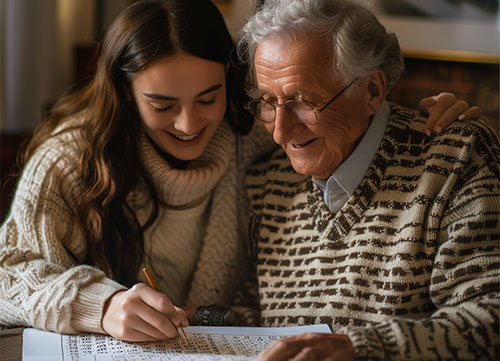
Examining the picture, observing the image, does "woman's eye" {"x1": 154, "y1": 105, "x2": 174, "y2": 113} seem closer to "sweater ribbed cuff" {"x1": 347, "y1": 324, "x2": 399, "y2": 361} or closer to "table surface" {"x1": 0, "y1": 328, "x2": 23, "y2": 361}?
"table surface" {"x1": 0, "y1": 328, "x2": 23, "y2": 361}

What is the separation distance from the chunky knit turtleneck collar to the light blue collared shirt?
1.04 feet

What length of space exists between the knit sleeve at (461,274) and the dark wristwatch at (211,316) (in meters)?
0.38

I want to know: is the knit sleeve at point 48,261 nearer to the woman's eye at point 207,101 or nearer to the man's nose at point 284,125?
the woman's eye at point 207,101

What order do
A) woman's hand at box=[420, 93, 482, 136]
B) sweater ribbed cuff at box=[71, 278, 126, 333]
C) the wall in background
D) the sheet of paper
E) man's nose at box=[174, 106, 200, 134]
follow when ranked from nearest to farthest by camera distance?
the sheet of paper → sweater ribbed cuff at box=[71, 278, 126, 333] → woman's hand at box=[420, 93, 482, 136] → man's nose at box=[174, 106, 200, 134] → the wall in background

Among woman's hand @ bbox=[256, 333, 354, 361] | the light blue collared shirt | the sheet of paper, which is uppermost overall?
the light blue collared shirt

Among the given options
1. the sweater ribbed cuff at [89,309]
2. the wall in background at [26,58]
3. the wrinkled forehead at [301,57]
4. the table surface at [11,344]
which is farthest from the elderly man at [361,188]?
the wall in background at [26,58]

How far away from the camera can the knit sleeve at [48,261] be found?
1353mm

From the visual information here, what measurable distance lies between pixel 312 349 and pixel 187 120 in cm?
→ 66

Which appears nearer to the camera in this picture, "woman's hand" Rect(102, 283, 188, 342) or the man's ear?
"woman's hand" Rect(102, 283, 188, 342)

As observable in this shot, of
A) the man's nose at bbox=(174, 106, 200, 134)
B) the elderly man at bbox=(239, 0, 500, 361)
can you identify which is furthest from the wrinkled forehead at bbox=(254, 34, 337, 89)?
the man's nose at bbox=(174, 106, 200, 134)

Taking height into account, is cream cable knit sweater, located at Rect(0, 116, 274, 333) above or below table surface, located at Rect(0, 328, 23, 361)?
above

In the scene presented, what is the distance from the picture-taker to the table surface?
48.8 inches

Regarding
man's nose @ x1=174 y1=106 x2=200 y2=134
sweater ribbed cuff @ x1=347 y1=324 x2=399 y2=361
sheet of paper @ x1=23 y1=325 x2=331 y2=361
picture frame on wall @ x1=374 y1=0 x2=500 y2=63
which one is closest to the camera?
sweater ribbed cuff @ x1=347 y1=324 x2=399 y2=361

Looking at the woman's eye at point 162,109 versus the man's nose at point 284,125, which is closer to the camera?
the man's nose at point 284,125
